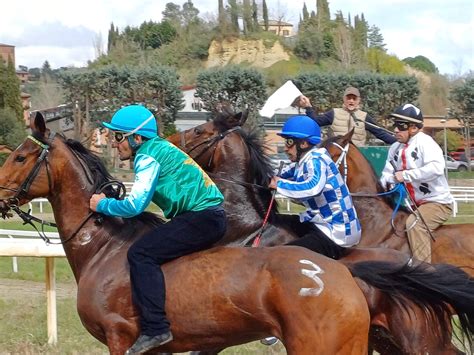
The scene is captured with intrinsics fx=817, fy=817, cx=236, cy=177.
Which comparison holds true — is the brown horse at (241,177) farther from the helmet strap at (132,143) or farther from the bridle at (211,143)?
the helmet strap at (132,143)

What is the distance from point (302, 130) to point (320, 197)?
0.56m

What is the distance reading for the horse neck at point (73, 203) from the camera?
218 inches

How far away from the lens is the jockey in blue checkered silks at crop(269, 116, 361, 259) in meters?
5.77

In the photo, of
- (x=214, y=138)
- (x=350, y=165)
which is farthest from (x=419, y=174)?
(x=214, y=138)

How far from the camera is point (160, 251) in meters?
5.11

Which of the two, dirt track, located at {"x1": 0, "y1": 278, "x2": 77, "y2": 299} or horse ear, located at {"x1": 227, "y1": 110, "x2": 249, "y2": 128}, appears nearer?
horse ear, located at {"x1": 227, "y1": 110, "x2": 249, "y2": 128}

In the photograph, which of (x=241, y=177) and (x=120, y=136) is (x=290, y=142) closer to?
(x=241, y=177)

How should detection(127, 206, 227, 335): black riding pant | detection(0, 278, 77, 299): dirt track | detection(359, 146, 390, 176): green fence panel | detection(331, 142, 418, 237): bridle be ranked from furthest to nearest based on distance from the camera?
detection(0, 278, 77, 299): dirt track
detection(359, 146, 390, 176): green fence panel
detection(331, 142, 418, 237): bridle
detection(127, 206, 227, 335): black riding pant

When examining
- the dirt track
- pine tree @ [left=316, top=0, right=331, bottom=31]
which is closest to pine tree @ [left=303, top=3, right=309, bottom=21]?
pine tree @ [left=316, top=0, right=331, bottom=31]

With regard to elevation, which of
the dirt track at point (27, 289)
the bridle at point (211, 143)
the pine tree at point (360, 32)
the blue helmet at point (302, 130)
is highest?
the pine tree at point (360, 32)

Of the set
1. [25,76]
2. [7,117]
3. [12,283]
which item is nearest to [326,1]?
[25,76]

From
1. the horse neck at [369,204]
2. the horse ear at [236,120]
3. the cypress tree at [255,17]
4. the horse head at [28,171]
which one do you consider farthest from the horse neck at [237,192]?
the cypress tree at [255,17]

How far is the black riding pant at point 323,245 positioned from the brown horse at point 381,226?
155 centimetres

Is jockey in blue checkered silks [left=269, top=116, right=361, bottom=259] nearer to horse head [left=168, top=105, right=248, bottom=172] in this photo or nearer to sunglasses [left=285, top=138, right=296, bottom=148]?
sunglasses [left=285, top=138, right=296, bottom=148]
